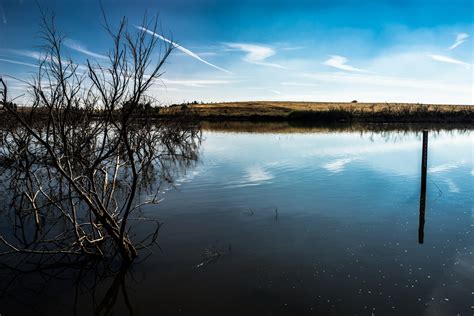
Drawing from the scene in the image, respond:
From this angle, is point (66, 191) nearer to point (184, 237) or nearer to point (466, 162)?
point (184, 237)

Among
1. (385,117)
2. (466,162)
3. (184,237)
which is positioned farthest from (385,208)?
(385,117)

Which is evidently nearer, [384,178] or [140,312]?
[140,312]

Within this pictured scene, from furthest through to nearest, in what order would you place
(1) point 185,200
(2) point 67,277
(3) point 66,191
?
1. (3) point 66,191
2. (1) point 185,200
3. (2) point 67,277

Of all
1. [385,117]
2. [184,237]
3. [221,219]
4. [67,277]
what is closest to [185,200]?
[221,219]

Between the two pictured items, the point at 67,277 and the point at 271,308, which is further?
the point at 67,277

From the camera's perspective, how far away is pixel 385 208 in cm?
1352

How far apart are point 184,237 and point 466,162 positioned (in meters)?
21.0

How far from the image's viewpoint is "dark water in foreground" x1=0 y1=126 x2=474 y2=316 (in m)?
7.18

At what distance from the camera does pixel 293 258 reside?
920 centimetres

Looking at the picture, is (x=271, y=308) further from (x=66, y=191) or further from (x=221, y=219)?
(x=66, y=191)

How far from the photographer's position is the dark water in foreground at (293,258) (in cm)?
718

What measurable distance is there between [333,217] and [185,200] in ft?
18.9

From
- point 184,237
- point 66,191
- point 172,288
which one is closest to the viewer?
point 172,288

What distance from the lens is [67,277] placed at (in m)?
8.37
